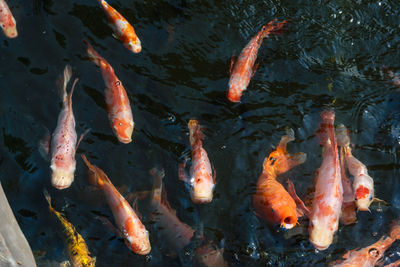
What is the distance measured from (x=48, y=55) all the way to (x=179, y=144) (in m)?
2.53

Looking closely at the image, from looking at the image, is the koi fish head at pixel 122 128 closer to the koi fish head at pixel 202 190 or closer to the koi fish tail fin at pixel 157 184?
the koi fish tail fin at pixel 157 184

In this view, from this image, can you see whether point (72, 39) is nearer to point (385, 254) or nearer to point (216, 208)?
point (216, 208)

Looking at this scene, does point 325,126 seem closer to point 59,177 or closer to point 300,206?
point 300,206

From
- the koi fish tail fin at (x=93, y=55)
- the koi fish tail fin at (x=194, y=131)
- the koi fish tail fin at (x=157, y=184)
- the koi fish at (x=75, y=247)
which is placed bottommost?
the koi fish at (x=75, y=247)

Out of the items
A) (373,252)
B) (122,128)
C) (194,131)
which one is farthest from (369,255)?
(122,128)

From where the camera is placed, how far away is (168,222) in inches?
215

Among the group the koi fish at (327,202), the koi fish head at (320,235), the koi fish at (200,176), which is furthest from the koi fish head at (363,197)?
the koi fish at (200,176)

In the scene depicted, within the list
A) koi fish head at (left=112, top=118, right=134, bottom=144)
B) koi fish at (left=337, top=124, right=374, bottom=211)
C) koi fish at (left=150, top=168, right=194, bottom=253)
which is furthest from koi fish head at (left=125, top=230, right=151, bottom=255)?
koi fish at (left=337, top=124, right=374, bottom=211)

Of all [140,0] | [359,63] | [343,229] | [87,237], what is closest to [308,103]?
[359,63]

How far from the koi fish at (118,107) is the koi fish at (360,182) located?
3177 millimetres

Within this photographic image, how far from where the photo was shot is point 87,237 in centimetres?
532

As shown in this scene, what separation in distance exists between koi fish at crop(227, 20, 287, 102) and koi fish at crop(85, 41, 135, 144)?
62.6 inches

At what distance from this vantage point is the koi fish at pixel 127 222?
511cm

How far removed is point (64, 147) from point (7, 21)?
2.38 m
